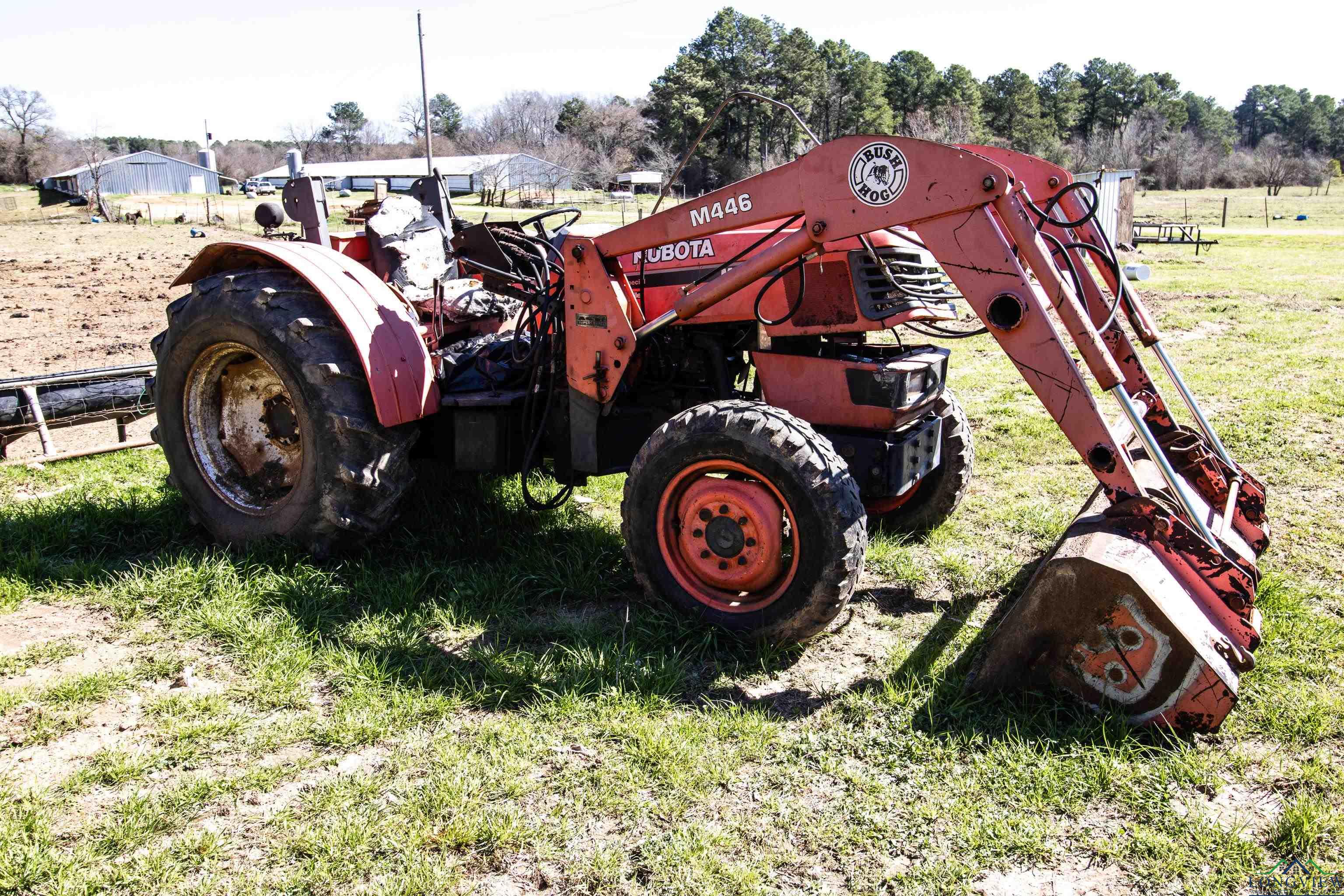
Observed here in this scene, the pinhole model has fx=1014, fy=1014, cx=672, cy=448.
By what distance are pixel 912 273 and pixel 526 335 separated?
2148 millimetres

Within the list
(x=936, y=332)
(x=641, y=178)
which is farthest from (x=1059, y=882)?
(x=641, y=178)

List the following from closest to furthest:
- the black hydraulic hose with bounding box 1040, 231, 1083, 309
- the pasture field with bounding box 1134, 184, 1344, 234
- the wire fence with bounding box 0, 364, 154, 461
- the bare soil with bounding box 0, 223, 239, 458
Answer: the black hydraulic hose with bounding box 1040, 231, 1083, 309 → the wire fence with bounding box 0, 364, 154, 461 → the bare soil with bounding box 0, 223, 239, 458 → the pasture field with bounding box 1134, 184, 1344, 234

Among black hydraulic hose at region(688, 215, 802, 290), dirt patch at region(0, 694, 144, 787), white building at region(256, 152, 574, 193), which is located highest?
white building at region(256, 152, 574, 193)

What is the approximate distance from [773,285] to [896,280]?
535 mm

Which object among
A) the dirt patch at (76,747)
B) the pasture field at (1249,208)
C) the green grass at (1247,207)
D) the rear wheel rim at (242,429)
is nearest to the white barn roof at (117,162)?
the green grass at (1247,207)

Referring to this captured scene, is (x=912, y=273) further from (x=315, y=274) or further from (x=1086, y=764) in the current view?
(x=315, y=274)

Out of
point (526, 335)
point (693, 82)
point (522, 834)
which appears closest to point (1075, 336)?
point (522, 834)

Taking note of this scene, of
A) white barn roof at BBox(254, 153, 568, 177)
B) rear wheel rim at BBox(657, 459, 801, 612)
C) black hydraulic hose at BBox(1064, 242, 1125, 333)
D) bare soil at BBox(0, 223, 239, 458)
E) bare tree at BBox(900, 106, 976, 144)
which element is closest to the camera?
black hydraulic hose at BBox(1064, 242, 1125, 333)

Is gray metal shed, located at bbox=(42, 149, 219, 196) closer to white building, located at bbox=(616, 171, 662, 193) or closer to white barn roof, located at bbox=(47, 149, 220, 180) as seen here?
white barn roof, located at bbox=(47, 149, 220, 180)

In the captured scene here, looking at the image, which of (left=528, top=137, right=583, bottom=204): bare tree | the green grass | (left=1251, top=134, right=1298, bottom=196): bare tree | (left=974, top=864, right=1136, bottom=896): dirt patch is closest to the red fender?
(left=974, top=864, right=1136, bottom=896): dirt patch

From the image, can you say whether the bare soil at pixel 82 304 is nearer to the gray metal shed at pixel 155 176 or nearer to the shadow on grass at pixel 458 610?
the shadow on grass at pixel 458 610

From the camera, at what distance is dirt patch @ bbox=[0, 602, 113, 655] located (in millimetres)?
4270

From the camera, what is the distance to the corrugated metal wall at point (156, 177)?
67.9 metres

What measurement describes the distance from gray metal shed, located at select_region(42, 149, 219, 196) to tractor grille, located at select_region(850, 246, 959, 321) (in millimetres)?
70731
